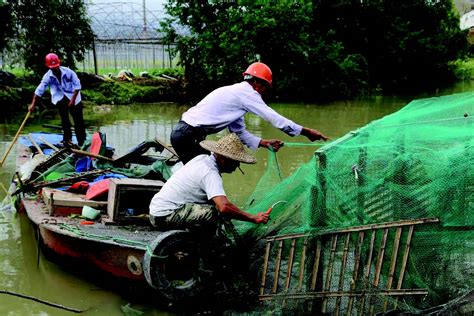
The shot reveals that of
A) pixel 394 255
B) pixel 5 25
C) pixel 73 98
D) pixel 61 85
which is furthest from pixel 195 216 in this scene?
pixel 5 25

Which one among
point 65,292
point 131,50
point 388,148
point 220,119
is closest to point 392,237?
point 388,148

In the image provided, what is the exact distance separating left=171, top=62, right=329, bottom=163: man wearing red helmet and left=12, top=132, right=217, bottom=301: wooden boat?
658 mm

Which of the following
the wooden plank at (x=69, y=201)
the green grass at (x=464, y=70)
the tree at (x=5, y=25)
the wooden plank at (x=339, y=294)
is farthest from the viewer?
the green grass at (x=464, y=70)

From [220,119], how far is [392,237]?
214 cm

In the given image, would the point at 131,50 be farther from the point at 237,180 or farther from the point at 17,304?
the point at 17,304

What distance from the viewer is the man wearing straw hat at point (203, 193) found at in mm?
4777

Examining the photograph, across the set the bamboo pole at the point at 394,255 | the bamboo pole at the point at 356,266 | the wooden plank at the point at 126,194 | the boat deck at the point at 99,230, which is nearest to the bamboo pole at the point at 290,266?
the bamboo pole at the point at 356,266

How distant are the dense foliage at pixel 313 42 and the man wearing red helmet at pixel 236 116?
15.6 metres

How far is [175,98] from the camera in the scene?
22.7 meters

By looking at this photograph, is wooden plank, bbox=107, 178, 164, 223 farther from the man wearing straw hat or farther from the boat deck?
the man wearing straw hat

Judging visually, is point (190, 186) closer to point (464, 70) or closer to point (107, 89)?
point (107, 89)

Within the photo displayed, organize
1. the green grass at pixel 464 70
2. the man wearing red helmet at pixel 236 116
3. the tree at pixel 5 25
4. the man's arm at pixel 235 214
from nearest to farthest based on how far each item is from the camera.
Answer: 1. the man's arm at pixel 235 214
2. the man wearing red helmet at pixel 236 116
3. the tree at pixel 5 25
4. the green grass at pixel 464 70

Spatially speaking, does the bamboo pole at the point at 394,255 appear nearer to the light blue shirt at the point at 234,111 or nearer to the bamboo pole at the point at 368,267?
the bamboo pole at the point at 368,267

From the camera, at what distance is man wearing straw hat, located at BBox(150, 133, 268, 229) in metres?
4.78
